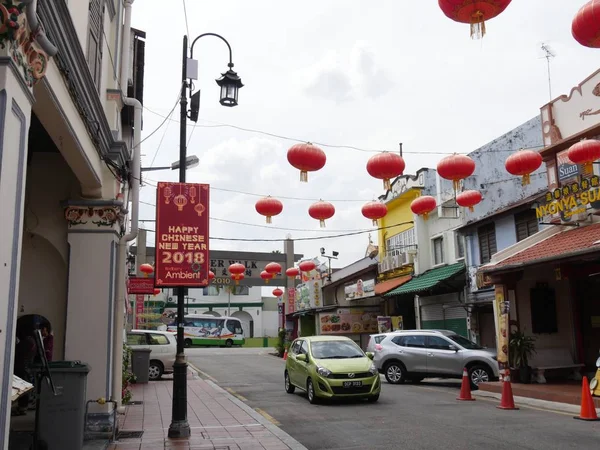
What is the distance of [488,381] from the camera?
1695cm

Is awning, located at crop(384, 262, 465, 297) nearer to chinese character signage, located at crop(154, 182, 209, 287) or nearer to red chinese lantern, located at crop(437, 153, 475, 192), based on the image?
red chinese lantern, located at crop(437, 153, 475, 192)

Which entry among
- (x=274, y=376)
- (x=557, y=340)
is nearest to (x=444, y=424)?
(x=557, y=340)

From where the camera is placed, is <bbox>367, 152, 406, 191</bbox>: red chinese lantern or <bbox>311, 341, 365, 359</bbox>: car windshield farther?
<bbox>311, 341, 365, 359</bbox>: car windshield

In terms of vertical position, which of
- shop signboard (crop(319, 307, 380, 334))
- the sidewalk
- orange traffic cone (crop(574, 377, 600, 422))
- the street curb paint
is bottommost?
the sidewalk

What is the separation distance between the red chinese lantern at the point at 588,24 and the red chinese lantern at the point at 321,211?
27.5 ft

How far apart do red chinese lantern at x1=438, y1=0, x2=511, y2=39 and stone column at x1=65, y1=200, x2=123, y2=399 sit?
6.04m

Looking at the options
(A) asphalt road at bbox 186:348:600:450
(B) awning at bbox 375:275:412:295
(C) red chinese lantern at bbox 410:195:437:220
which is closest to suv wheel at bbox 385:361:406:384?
(A) asphalt road at bbox 186:348:600:450

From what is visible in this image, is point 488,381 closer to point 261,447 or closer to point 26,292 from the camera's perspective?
point 261,447

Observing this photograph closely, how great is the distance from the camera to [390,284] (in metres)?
28.9

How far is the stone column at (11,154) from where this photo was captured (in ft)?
13.6

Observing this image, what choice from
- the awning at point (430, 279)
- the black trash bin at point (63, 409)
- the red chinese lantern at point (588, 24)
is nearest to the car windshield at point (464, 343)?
the awning at point (430, 279)

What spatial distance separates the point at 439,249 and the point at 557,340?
31.3 feet

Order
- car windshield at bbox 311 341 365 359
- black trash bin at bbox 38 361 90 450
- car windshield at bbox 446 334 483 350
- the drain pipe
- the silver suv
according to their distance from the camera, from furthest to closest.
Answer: car windshield at bbox 446 334 483 350 → the silver suv → car windshield at bbox 311 341 365 359 → the drain pipe → black trash bin at bbox 38 361 90 450

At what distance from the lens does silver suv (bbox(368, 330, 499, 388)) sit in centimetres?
1714
